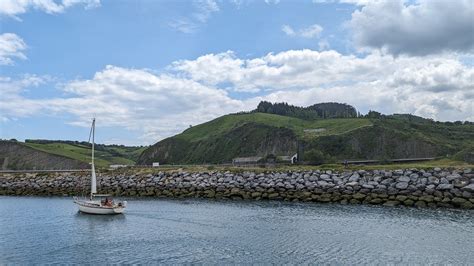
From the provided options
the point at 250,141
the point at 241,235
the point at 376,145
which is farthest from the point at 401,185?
the point at 250,141

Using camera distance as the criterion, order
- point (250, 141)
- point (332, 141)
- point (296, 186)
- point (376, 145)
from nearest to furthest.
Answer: point (296, 186), point (376, 145), point (332, 141), point (250, 141)

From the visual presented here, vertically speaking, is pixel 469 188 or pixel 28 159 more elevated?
pixel 28 159

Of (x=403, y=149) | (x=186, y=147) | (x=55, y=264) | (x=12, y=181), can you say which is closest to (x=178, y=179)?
(x=12, y=181)

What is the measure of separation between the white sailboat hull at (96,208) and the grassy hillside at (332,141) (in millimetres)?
63365

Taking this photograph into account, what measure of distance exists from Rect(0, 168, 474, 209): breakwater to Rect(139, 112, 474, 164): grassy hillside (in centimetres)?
4140

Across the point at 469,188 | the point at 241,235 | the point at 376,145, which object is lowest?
the point at 241,235

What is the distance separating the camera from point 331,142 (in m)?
154

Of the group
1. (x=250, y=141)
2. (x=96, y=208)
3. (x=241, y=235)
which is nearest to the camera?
(x=241, y=235)

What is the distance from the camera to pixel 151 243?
3684 cm

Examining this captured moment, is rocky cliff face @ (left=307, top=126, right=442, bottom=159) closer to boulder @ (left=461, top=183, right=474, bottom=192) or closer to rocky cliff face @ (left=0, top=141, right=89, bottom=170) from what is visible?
boulder @ (left=461, top=183, right=474, bottom=192)

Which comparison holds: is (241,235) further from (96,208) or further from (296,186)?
(296,186)

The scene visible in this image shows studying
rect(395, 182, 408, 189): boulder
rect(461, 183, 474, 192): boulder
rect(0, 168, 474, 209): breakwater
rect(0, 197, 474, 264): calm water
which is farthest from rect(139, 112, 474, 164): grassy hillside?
rect(0, 197, 474, 264): calm water

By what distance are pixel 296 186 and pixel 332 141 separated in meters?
91.3

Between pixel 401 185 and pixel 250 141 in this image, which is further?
pixel 250 141
